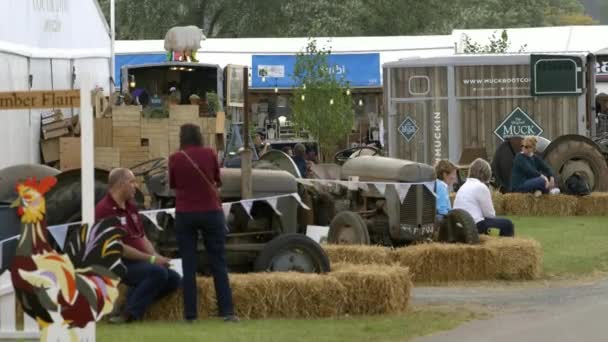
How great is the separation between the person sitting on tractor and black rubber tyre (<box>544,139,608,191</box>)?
865 cm

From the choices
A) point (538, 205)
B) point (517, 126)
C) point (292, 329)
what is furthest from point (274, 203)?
point (517, 126)

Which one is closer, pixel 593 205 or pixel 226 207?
pixel 226 207

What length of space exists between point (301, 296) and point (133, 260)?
1.45 m

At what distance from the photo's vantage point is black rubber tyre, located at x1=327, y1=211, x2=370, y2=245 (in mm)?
15297

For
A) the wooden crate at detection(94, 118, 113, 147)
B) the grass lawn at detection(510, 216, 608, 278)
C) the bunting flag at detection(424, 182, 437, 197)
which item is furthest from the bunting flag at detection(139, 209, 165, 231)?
the wooden crate at detection(94, 118, 113, 147)

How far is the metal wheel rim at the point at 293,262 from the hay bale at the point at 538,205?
1189 cm

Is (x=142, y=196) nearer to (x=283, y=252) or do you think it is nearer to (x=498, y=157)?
(x=283, y=252)

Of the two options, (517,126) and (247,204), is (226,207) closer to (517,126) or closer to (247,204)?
(247,204)

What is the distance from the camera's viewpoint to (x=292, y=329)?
36.1 feet

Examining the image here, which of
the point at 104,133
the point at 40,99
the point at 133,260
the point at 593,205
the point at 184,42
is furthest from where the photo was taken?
the point at 184,42

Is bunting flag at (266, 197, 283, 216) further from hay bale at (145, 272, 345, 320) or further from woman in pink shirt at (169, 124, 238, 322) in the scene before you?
woman in pink shirt at (169, 124, 238, 322)

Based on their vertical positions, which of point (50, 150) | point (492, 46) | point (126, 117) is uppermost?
point (492, 46)

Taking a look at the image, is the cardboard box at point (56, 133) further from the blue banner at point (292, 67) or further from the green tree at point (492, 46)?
the green tree at point (492, 46)

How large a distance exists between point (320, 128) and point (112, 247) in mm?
30385
